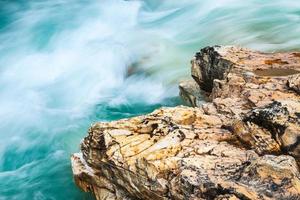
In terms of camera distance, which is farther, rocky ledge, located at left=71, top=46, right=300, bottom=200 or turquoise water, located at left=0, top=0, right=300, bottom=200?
turquoise water, located at left=0, top=0, right=300, bottom=200

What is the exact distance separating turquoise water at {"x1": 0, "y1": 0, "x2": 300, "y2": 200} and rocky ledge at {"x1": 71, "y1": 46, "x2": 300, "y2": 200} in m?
2.49

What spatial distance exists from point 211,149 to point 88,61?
47.2 ft

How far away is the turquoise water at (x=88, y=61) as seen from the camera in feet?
47.3

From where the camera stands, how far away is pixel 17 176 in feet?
44.3

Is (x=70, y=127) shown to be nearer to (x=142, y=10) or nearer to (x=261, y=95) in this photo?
(x=261, y=95)

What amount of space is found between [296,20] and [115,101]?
24.4ft

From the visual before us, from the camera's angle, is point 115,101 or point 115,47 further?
point 115,47

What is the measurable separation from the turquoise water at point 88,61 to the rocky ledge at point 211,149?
2488mm

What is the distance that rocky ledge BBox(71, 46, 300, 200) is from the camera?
Result: 21.8ft

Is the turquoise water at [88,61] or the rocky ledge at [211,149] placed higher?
the rocky ledge at [211,149]

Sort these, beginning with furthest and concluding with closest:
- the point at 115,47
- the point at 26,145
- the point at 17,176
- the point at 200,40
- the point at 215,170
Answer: the point at 115,47 < the point at 200,40 < the point at 26,145 < the point at 17,176 < the point at 215,170

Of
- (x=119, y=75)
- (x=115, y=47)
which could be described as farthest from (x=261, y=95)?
(x=115, y=47)

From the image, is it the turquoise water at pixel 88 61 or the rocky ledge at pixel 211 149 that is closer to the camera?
the rocky ledge at pixel 211 149

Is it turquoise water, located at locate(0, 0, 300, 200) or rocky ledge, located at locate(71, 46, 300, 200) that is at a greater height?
rocky ledge, located at locate(71, 46, 300, 200)
